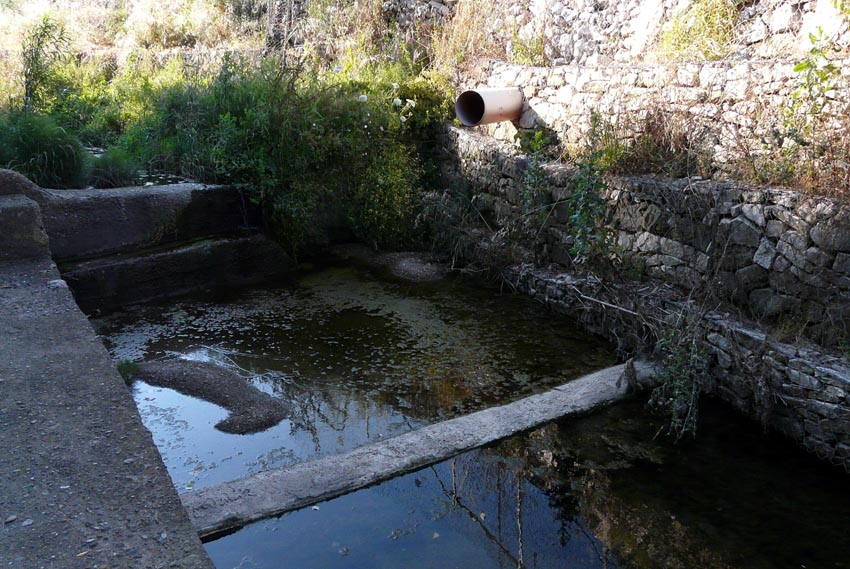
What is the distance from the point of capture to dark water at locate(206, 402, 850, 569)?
297cm

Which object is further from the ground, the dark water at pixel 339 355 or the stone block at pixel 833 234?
the stone block at pixel 833 234

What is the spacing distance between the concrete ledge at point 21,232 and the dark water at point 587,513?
271 cm

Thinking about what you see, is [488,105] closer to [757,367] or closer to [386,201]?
[386,201]

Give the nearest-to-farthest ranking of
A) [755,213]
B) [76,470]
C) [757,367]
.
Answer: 1. [76,470]
2. [757,367]
3. [755,213]

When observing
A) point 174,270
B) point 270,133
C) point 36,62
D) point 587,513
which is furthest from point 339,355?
point 36,62

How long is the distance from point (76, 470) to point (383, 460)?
59.4 inches

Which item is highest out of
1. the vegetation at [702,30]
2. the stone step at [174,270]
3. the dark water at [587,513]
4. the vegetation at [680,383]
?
the vegetation at [702,30]

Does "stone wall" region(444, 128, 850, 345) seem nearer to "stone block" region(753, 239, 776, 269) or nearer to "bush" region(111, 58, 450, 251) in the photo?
"stone block" region(753, 239, 776, 269)

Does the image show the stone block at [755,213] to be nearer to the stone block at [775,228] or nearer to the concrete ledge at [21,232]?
the stone block at [775,228]

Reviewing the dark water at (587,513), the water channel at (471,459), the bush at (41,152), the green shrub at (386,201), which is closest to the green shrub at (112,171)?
the bush at (41,152)

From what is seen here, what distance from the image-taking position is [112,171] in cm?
641

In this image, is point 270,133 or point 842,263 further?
point 270,133

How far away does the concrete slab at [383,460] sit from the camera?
10.3ft

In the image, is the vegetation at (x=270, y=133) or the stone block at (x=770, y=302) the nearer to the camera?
the stone block at (x=770, y=302)
